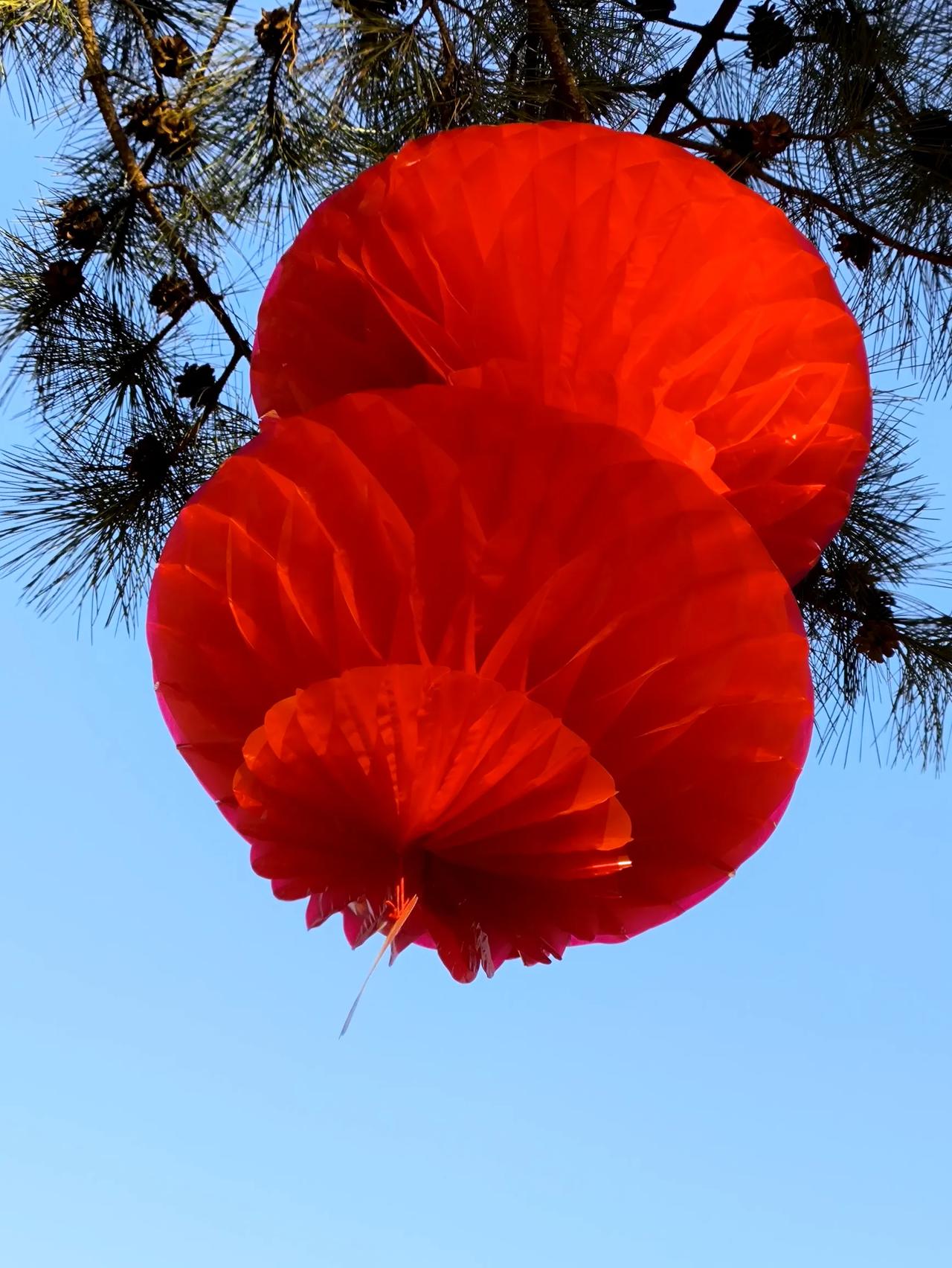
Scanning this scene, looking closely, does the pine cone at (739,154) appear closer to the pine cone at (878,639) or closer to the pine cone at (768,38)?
the pine cone at (768,38)

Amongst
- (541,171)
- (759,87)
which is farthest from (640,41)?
(541,171)

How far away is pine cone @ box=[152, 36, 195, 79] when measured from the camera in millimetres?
1216

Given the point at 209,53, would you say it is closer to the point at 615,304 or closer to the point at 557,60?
the point at 557,60

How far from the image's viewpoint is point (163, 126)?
114 centimetres

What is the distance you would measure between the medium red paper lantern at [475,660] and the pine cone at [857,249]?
72 cm

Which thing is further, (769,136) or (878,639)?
(878,639)

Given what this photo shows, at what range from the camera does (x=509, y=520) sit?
0.56 metres

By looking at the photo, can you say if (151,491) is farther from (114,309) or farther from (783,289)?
(783,289)

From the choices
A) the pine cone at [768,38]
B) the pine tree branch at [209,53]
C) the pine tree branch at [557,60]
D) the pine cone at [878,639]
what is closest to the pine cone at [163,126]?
the pine tree branch at [209,53]

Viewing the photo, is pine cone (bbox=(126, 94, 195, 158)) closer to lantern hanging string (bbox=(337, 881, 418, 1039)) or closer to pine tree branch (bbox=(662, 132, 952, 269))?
pine tree branch (bbox=(662, 132, 952, 269))

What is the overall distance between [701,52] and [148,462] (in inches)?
24.8

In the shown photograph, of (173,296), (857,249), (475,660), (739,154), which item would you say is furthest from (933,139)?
(475,660)

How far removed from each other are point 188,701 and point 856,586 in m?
0.82

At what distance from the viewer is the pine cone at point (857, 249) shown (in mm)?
1224
